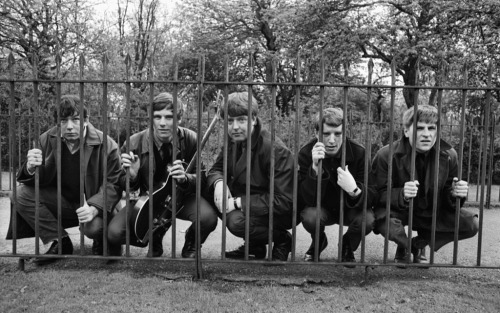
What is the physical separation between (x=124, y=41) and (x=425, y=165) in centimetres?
2178

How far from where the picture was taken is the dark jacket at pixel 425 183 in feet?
11.8

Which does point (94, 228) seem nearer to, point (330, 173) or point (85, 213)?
point (85, 213)

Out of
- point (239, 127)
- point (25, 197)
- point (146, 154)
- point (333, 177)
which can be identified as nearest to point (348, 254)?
point (333, 177)

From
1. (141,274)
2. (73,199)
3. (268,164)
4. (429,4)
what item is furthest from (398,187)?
(429,4)

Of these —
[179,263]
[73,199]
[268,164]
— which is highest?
[268,164]

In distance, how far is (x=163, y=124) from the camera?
3.80 metres

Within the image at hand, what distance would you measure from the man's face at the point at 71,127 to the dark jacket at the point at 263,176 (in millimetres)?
1266

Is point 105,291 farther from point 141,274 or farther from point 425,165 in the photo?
point 425,165

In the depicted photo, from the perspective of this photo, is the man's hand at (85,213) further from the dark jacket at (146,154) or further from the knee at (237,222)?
the knee at (237,222)

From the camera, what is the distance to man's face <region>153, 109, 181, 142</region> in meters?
3.80

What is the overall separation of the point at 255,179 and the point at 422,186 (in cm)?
144

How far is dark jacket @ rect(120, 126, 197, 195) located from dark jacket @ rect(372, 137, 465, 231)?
1.64 metres

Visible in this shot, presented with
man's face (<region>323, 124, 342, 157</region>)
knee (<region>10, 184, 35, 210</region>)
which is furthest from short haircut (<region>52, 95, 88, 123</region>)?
man's face (<region>323, 124, 342, 157</region>)

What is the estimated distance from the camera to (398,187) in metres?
3.71
